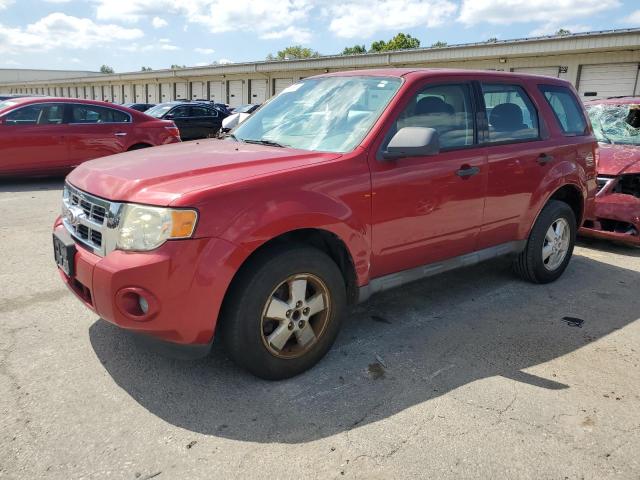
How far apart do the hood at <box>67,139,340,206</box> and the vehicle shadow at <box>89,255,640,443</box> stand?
3.60 feet

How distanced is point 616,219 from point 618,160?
2.56 ft

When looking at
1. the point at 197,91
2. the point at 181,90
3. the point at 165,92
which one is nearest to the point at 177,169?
the point at 197,91

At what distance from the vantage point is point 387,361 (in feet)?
11.0

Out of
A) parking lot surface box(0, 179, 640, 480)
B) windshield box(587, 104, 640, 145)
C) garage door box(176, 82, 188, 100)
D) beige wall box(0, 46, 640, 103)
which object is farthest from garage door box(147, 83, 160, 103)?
parking lot surface box(0, 179, 640, 480)

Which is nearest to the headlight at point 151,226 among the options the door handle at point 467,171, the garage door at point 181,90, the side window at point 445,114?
the side window at point 445,114

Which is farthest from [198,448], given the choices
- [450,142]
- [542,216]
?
[542,216]

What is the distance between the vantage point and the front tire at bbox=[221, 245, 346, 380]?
279cm

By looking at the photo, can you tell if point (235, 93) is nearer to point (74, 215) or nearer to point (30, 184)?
point (30, 184)

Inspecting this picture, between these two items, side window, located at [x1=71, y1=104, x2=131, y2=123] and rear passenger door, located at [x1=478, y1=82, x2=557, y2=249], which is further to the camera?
side window, located at [x1=71, y1=104, x2=131, y2=123]

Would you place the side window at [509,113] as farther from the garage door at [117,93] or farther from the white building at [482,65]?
the garage door at [117,93]

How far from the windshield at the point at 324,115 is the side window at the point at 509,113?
95cm

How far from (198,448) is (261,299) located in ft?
2.60

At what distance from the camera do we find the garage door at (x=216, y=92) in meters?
40.2

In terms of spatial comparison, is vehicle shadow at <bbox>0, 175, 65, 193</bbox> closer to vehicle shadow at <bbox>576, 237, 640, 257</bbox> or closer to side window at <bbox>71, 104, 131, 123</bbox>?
side window at <bbox>71, 104, 131, 123</bbox>
